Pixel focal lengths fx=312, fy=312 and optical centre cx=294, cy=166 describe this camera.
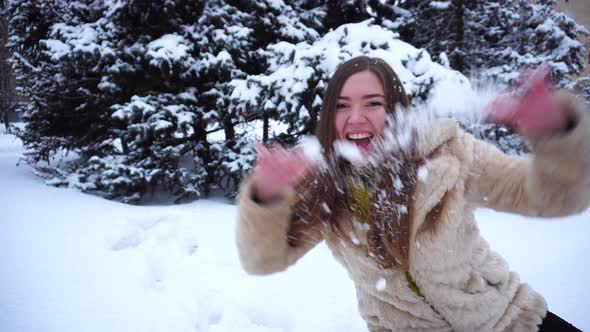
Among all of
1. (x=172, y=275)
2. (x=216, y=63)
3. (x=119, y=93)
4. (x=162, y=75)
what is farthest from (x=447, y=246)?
(x=119, y=93)

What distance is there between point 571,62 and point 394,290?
6441 mm

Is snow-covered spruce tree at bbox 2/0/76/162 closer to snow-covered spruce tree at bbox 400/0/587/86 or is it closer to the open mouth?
the open mouth

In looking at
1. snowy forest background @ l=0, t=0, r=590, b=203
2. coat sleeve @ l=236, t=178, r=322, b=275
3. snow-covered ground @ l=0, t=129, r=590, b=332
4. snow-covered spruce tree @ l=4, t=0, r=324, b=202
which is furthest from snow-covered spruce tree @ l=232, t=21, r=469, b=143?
coat sleeve @ l=236, t=178, r=322, b=275

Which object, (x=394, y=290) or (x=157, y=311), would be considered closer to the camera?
(x=394, y=290)

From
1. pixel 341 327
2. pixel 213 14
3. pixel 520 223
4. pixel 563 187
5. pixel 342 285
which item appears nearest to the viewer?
pixel 563 187

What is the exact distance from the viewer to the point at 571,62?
212 inches

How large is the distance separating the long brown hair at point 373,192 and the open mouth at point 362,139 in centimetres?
9

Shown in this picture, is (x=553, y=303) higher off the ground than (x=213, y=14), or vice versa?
(x=213, y=14)

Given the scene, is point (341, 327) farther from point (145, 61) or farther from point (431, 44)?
point (431, 44)

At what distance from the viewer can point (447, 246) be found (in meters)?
1.16

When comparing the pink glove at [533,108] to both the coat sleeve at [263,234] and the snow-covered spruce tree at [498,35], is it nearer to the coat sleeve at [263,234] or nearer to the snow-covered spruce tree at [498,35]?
the coat sleeve at [263,234]

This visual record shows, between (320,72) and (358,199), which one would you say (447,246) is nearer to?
(358,199)

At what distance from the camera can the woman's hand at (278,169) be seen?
1058 mm

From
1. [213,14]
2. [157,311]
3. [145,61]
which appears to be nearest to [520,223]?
[157,311]
